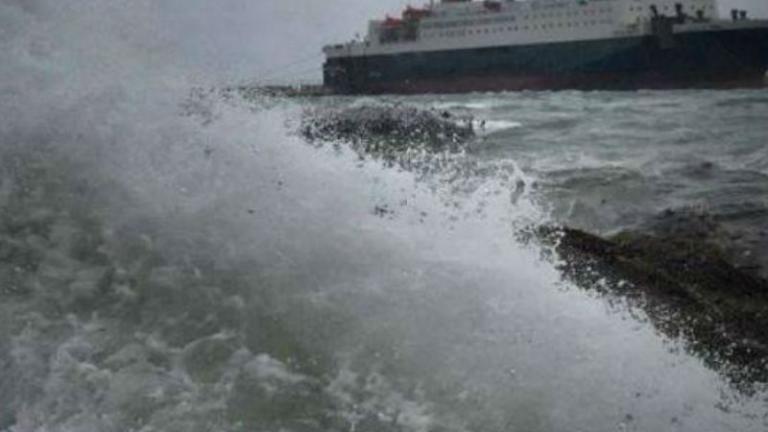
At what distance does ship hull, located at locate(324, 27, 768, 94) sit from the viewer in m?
43.4

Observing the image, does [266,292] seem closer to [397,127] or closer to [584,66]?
[397,127]

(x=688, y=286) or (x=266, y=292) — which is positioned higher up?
(x=266, y=292)

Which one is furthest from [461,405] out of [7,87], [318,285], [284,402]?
[7,87]

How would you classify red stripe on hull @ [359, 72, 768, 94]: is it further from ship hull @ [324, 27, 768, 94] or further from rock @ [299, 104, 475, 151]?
rock @ [299, 104, 475, 151]

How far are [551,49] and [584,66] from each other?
9.07ft

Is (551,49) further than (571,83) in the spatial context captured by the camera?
Yes

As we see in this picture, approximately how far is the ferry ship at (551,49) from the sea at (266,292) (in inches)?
1468

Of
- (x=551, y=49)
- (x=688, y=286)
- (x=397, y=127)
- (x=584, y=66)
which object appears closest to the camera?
(x=688, y=286)

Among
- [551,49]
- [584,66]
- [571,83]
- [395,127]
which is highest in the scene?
[551,49]

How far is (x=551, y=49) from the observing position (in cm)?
4931

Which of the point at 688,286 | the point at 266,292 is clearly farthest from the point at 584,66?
the point at 266,292

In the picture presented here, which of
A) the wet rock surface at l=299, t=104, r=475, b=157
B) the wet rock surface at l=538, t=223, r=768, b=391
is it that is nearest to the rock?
the wet rock surface at l=299, t=104, r=475, b=157

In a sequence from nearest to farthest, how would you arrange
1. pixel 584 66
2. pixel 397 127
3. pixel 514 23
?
1. pixel 397 127
2. pixel 584 66
3. pixel 514 23

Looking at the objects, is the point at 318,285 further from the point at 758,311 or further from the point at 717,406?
the point at 758,311
